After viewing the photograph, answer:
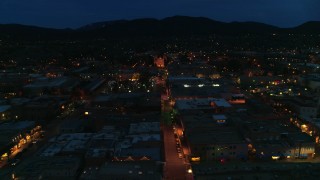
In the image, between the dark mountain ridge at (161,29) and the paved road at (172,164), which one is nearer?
the paved road at (172,164)

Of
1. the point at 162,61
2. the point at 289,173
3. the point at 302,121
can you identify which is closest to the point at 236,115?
the point at 302,121

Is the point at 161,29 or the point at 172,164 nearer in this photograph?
the point at 172,164

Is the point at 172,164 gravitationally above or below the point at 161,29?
below

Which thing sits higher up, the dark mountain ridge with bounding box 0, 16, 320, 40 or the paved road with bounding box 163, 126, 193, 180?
the dark mountain ridge with bounding box 0, 16, 320, 40

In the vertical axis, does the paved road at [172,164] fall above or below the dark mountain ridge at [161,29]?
below

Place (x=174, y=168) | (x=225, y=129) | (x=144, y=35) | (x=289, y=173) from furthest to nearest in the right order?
(x=144, y=35) < (x=225, y=129) < (x=174, y=168) < (x=289, y=173)

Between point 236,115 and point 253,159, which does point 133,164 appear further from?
point 236,115

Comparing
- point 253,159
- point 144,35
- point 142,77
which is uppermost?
point 144,35

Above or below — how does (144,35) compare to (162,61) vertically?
above

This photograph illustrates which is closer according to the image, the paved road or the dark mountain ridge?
the paved road

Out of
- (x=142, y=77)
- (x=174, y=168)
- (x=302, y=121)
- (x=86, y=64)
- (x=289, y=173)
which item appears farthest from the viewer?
(x=86, y=64)

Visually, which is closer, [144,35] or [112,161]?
[112,161]
